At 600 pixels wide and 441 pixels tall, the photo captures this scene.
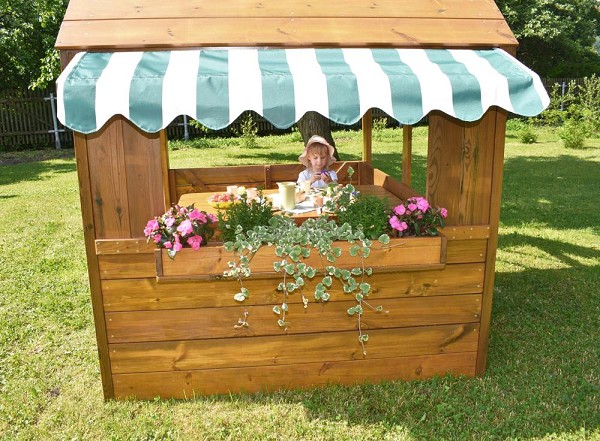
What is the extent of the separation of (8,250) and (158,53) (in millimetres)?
5208

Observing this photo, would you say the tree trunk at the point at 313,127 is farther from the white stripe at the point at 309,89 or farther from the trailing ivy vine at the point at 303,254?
the white stripe at the point at 309,89

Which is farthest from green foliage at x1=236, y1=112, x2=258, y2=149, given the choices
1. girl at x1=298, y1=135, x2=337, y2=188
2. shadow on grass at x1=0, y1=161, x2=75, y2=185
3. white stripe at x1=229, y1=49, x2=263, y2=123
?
white stripe at x1=229, y1=49, x2=263, y2=123

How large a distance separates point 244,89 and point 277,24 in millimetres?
868

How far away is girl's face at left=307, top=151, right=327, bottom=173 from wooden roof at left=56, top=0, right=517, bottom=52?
206 cm

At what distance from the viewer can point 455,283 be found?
4.11 m

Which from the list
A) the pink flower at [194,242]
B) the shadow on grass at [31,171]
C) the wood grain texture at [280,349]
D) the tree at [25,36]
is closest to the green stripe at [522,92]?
the wood grain texture at [280,349]

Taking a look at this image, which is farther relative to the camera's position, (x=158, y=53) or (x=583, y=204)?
(x=583, y=204)

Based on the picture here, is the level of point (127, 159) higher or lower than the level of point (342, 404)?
higher

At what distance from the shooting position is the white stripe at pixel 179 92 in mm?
3246

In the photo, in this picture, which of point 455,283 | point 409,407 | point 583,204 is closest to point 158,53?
point 455,283

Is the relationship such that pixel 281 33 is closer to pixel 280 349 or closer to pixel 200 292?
pixel 200 292

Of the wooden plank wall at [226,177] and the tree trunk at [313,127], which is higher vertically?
the tree trunk at [313,127]

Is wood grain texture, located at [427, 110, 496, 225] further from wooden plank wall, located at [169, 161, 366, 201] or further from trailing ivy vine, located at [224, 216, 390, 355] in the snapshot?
wooden plank wall, located at [169, 161, 366, 201]

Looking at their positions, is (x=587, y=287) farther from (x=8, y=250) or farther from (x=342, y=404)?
(x=8, y=250)
